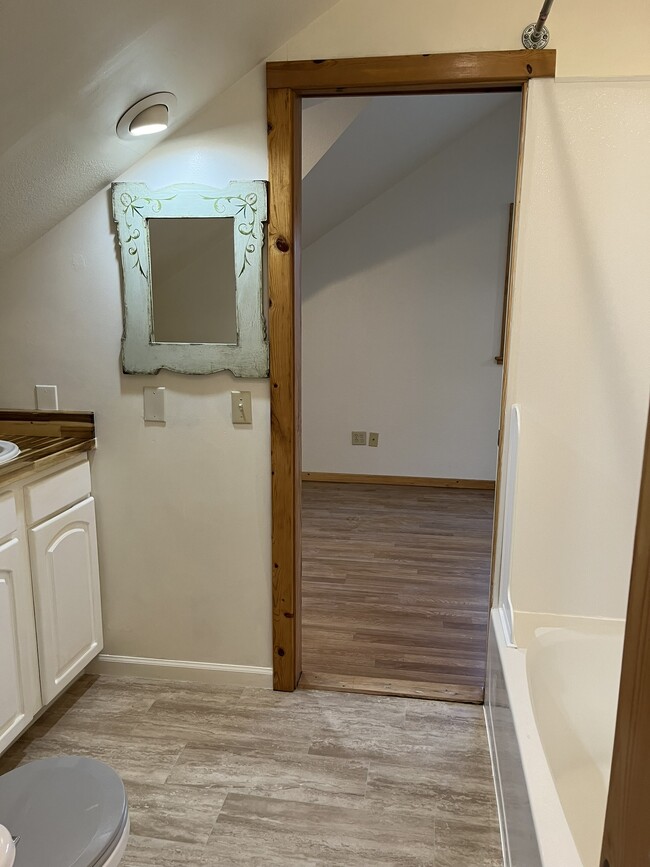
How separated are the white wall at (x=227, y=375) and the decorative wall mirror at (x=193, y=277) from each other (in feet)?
0.19

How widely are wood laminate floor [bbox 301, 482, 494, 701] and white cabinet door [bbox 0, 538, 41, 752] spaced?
3.19ft

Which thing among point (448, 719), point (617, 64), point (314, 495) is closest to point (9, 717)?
point (448, 719)

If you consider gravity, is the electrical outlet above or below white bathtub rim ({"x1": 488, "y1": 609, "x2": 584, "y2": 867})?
above

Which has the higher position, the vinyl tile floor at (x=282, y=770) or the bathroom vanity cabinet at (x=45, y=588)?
the bathroom vanity cabinet at (x=45, y=588)

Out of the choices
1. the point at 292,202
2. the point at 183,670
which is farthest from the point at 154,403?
the point at 183,670

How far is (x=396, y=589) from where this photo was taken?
333 centimetres

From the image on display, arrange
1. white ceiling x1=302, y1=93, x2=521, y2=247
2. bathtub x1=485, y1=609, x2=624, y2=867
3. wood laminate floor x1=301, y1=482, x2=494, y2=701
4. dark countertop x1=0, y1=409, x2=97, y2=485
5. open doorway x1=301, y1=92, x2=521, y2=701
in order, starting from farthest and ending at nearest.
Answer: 1. open doorway x1=301, y1=92, x2=521, y2=701
2. white ceiling x1=302, y1=93, x2=521, y2=247
3. wood laminate floor x1=301, y1=482, x2=494, y2=701
4. dark countertop x1=0, y1=409, x2=97, y2=485
5. bathtub x1=485, y1=609, x2=624, y2=867

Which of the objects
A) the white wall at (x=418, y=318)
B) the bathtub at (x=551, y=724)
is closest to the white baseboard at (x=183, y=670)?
the bathtub at (x=551, y=724)

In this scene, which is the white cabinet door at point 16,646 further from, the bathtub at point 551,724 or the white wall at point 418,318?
the white wall at point 418,318

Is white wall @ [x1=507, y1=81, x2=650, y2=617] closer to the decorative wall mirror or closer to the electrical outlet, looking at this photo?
the decorative wall mirror

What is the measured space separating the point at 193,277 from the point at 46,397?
702 mm

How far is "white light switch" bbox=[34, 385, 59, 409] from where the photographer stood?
7.85ft

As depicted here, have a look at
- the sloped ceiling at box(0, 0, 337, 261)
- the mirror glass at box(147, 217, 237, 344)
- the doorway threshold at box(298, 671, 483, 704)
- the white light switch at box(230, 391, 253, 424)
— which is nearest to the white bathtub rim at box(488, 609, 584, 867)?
the doorway threshold at box(298, 671, 483, 704)

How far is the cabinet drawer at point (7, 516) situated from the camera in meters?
1.88
